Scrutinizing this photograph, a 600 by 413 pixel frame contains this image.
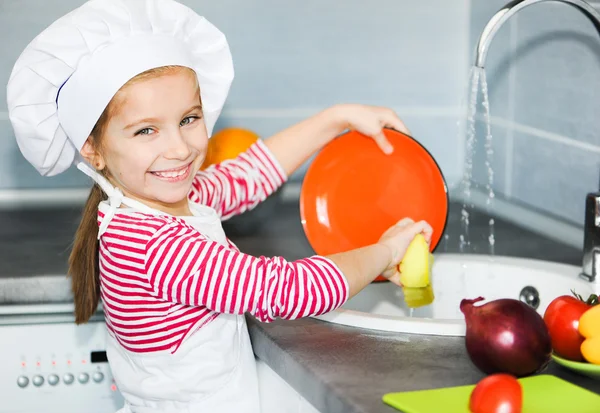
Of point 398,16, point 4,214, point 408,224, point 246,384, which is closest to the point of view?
point 246,384

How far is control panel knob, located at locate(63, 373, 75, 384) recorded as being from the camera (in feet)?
4.91

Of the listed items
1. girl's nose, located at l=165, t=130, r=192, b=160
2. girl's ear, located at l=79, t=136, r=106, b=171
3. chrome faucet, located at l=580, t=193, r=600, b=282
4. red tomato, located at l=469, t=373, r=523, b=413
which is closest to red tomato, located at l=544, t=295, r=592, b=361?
red tomato, located at l=469, t=373, r=523, b=413

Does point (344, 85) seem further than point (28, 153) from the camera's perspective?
Yes

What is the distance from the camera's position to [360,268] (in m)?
1.28

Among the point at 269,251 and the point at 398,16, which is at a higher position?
the point at 398,16

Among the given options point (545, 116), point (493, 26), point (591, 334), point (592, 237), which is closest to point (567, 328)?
point (591, 334)

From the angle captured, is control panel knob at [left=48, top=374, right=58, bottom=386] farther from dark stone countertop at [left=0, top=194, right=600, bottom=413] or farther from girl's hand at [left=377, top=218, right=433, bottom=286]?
girl's hand at [left=377, top=218, right=433, bottom=286]

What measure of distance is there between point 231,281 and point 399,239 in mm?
308

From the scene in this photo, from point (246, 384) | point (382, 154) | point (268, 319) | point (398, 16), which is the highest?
point (398, 16)

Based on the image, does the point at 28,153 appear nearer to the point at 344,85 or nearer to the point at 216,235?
the point at 216,235

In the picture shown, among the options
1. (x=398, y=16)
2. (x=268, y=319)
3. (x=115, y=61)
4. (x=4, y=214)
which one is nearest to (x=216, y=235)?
(x=268, y=319)

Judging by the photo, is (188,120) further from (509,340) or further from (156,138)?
(509,340)

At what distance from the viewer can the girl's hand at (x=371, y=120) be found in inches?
60.9

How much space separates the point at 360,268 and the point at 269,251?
41 centimetres
